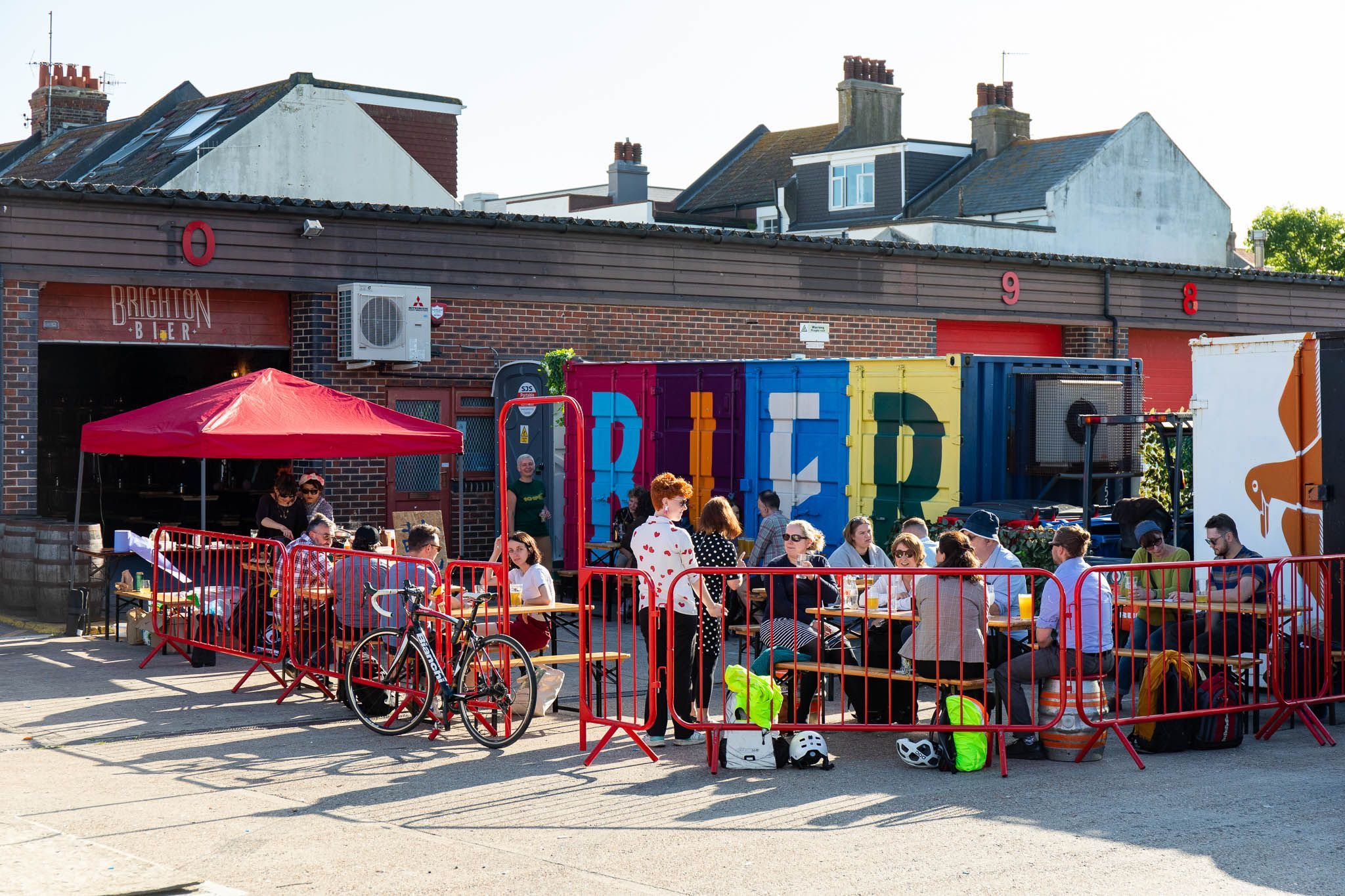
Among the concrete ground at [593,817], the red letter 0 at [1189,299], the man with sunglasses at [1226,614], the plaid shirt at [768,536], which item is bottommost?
the concrete ground at [593,817]

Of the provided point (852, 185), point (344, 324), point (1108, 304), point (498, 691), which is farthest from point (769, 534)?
point (852, 185)

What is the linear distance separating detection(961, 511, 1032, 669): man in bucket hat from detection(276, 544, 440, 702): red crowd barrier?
3523 mm

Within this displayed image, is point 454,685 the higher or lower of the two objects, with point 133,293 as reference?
lower

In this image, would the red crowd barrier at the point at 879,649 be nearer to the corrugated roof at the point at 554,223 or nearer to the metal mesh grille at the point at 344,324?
the metal mesh grille at the point at 344,324

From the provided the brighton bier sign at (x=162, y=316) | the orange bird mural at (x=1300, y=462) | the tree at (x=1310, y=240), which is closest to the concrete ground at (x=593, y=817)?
the orange bird mural at (x=1300, y=462)

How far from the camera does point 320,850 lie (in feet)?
23.0

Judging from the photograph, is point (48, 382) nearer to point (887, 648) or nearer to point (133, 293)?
point (133, 293)

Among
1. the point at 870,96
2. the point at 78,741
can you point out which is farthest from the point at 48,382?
the point at 870,96

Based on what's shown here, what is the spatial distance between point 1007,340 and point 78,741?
17.0 m

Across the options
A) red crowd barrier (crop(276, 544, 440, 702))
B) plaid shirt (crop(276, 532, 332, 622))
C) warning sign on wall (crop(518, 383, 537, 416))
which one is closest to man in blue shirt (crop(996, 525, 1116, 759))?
red crowd barrier (crop(276, 544, 440, 702))

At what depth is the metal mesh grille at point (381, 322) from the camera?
17.5 m

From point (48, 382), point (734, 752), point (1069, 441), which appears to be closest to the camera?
point (734, 752)

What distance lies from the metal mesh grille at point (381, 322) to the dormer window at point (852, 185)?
30.0 m

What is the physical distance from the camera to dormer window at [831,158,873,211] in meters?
46.1
